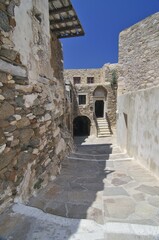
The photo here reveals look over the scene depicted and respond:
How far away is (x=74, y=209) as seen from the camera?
2.28 m

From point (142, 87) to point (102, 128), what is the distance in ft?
34.0

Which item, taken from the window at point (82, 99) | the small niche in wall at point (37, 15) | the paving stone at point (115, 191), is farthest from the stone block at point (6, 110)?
the window at point (82, 99)

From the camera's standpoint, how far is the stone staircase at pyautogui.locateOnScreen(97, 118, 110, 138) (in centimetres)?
1589

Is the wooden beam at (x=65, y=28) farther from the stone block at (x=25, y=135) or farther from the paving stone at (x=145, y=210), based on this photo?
the paving stone at (x=145, y=210)

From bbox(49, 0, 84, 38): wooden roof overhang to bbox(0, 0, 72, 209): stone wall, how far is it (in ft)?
1.85

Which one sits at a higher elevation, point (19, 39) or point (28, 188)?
point (19, 39)

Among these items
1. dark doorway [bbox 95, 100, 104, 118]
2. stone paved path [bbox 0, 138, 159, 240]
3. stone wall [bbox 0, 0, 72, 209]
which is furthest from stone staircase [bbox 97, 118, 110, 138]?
stone wall [bbox 0, 0, 72, 209]

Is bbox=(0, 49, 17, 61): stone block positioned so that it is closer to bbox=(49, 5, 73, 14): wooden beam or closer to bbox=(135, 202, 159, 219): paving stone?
bbox=(49, 5, 73, 14): wooden beam

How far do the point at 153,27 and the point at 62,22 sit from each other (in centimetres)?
308

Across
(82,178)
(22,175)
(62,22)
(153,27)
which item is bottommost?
(82,178)

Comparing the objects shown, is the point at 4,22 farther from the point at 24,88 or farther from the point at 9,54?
the point at 24,88

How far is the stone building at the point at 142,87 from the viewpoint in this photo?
368 centimetres

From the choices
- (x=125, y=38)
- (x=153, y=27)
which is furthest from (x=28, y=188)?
(x=125, y=38)

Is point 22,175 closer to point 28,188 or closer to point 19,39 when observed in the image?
point 28,188
